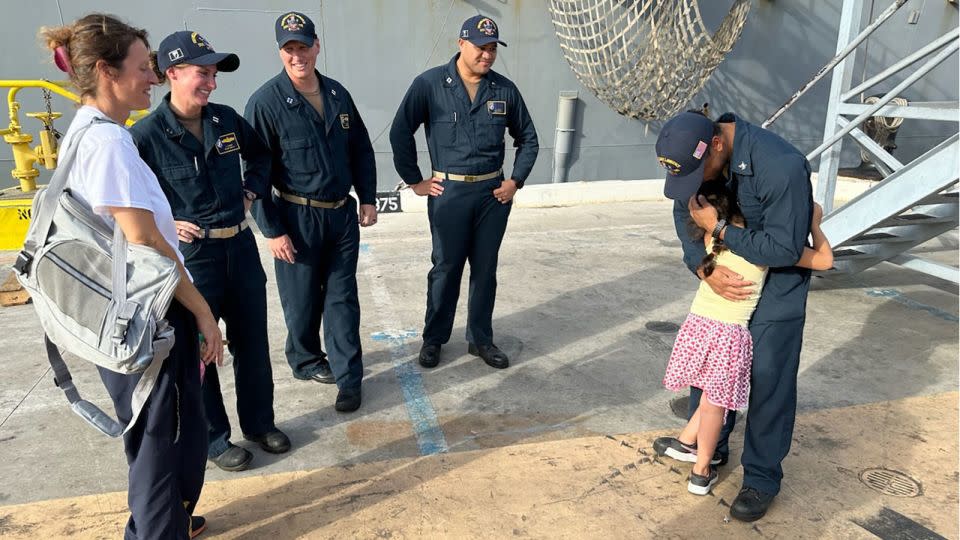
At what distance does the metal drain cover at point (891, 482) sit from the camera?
2.77 metres

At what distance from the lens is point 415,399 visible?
11.7ft

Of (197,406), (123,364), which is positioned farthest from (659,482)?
(123,364)

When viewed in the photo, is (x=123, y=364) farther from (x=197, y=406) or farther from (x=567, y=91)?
(x=567, y=91)

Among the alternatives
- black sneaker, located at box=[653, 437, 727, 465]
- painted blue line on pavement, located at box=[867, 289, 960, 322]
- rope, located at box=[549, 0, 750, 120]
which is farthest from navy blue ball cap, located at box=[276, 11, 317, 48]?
rope, located at box=[549, 0, 750, 120]

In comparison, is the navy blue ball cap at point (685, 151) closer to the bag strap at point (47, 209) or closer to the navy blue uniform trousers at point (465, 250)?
the navy blue uniform trousers at point (465, 250)

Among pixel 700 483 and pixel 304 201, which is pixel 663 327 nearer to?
pixel 700 483

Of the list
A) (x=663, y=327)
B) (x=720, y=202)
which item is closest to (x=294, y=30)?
(x=720, y=202)

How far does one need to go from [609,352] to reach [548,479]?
60.2 inches

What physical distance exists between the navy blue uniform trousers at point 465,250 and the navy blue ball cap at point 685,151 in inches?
64.9

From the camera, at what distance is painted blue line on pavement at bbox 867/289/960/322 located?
484 cm

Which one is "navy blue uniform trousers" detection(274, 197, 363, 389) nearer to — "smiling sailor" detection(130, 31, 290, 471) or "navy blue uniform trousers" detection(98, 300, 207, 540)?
"smiling sailor" detection(130, 31, 290, 471)

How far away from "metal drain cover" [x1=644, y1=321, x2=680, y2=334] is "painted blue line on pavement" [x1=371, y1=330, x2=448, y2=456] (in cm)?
168

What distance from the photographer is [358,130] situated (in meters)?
3.50

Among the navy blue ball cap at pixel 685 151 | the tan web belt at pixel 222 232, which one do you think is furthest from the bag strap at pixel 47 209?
the navy blue ball cap at pixel 685 151
